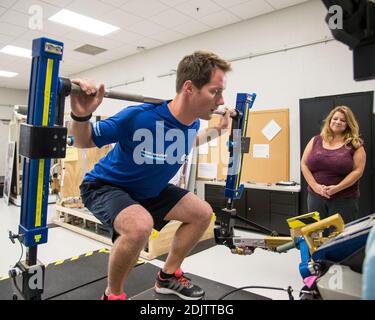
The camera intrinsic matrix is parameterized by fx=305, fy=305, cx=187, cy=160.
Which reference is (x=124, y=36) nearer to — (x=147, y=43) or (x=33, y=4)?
(x=147, y=43)

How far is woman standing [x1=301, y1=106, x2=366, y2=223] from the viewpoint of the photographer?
2.83 metres

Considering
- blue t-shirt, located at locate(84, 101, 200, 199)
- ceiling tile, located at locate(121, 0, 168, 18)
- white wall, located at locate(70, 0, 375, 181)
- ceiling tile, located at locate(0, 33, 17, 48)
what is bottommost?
blue t-shirt, located at locate(84, 101, 200, 199)

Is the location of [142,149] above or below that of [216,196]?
above

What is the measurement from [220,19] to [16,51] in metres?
4.85

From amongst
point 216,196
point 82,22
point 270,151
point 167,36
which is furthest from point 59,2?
point 270,151

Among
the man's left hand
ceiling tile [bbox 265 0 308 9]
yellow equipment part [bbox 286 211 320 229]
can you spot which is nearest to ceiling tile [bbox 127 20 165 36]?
ceiling tile [bbox 265 0 308 9]

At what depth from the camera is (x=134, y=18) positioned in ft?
16.7

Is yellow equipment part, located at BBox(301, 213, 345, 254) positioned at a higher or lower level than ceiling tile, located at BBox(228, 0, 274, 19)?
lower

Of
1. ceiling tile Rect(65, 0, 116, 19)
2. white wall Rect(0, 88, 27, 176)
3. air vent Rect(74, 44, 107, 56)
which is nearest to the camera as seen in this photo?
ceiling tile Rect(65, 0, 116, 19)

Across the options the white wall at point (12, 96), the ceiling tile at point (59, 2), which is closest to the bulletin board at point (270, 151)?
the ceiling tile at point (59, 2)

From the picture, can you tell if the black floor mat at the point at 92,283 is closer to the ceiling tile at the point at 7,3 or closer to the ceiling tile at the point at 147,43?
the ceiling tile at the point at 7,3

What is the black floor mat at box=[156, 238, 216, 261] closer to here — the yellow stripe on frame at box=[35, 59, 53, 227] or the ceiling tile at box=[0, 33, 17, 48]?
the yellow stripe on frame at box=[35, 59, 53, 227]

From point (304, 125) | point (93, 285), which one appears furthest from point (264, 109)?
point (93, 285)
